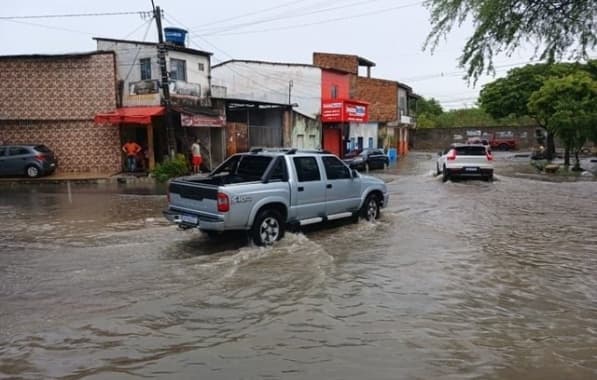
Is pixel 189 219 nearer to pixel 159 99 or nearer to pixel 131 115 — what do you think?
pixel 131 115

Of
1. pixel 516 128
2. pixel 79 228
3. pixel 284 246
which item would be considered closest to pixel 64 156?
pixel 79 228

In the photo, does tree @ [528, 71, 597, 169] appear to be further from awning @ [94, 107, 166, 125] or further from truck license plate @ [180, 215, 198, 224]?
truck license plate @ [180, 215, 198, 224]

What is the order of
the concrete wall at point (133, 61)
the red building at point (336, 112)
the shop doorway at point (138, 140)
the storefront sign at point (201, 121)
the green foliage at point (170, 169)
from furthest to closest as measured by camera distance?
the red building at point (336, 112), the shop doorway at point (138, 140), the concrete wall at point (133, 61), the storefront sign at point (201, 121), the green foliage at point (170, 169)

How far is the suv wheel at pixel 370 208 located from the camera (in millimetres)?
11797

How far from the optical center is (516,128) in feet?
198

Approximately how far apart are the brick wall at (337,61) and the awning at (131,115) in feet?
74.4

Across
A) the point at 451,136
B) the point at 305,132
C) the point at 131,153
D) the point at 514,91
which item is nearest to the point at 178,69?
the point at 131,153

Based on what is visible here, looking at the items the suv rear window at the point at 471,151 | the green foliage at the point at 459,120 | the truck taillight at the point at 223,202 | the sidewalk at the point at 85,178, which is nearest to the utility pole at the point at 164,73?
the sidewalk at the point at 85,178

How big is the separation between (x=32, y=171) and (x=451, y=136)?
49756mm

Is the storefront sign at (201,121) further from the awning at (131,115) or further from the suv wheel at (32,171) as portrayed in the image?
the suv wheel at (32,171)

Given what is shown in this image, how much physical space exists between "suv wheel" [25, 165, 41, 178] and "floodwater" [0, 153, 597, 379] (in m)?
11.5

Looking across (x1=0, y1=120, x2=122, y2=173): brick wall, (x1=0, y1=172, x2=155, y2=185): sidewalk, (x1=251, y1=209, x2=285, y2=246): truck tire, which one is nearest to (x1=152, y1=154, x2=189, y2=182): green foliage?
(x1=0, y1=172, x2=155, y2=185): sidewalk

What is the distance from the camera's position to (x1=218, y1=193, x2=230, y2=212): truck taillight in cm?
866

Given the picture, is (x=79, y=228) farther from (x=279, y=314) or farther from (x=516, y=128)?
(x=516, y=128)
